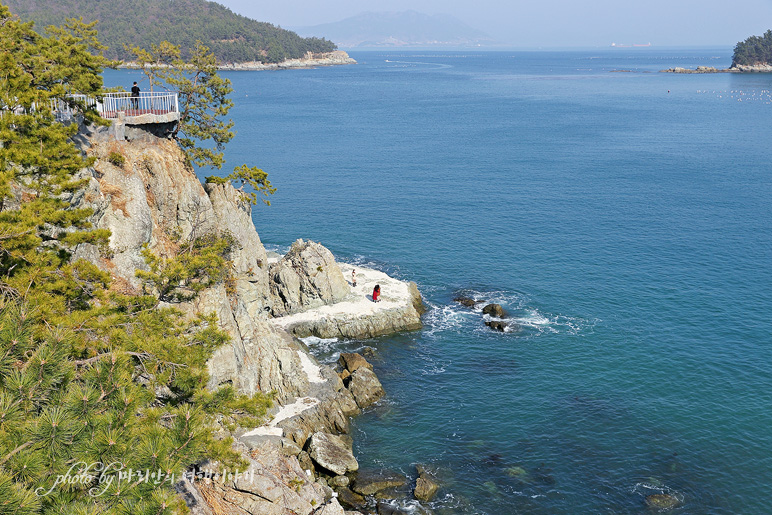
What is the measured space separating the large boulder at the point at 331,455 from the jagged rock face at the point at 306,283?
1988 cm

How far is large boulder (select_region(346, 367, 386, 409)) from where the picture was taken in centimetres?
4653

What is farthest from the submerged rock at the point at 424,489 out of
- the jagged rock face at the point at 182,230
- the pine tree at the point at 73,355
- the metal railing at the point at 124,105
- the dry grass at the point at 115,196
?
the metal railing at the point at 124,105

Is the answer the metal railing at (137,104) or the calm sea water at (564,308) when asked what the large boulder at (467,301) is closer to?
the calm sea water at (564,308)

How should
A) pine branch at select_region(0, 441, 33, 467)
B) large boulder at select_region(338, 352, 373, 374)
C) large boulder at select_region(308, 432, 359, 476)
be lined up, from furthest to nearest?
1. large boulder at select_region(338, 352, 373, 374)
2. large boulder at select_region(308, 432, 359, 476)
3. pine branch at select_region(0, 441, 33, 467)

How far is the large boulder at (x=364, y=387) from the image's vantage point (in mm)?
46531

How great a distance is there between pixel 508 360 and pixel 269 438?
71.5 feet

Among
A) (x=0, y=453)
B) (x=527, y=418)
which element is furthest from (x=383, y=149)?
(x=0, y=453)

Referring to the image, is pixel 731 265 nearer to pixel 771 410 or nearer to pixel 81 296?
pixel 771 410

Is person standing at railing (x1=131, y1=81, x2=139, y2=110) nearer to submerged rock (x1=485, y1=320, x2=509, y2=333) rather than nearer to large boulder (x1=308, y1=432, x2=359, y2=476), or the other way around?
large boulder (x1=308, y1=432, x2=359, y2=476)

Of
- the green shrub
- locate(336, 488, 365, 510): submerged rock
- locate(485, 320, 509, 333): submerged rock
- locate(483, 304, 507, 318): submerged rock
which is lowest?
locate(336, 488, 365, 510): submerged rock

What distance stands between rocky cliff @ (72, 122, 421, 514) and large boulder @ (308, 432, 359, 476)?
0.08 metres

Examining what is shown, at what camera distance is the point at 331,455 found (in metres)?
39.0

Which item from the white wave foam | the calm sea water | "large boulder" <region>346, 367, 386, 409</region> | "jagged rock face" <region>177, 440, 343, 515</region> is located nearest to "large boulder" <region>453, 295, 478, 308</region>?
the calm sea water

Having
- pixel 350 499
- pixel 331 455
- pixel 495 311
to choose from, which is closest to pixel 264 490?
pixel 350 499
